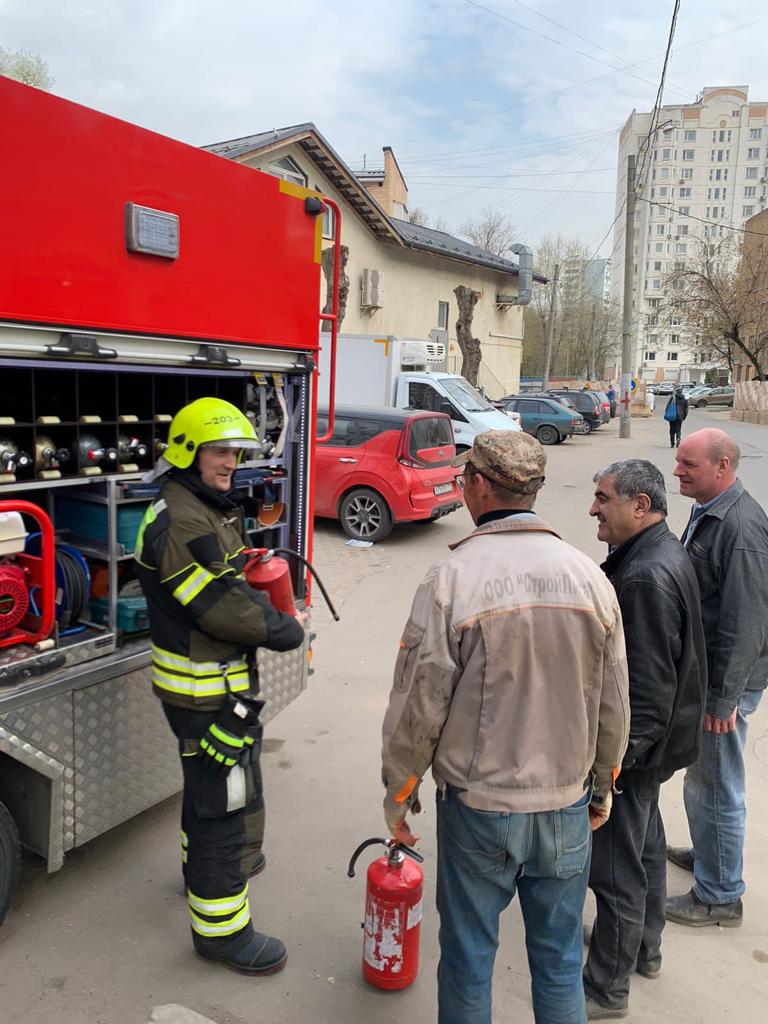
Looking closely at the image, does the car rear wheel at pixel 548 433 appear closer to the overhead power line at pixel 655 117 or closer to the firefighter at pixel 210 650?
the overhead power line at pixel 655 117

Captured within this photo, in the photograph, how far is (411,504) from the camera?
32.5ft

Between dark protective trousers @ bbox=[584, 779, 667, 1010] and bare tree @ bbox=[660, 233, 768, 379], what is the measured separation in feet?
145

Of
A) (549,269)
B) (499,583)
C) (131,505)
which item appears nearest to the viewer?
(499,583)

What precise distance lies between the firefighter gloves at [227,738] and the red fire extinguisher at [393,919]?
0.56 m

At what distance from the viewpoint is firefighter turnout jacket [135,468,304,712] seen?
8.75ft

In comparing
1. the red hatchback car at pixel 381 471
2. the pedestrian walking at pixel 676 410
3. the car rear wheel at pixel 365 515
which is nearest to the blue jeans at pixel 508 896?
the red hatchback car at pixel 381 471

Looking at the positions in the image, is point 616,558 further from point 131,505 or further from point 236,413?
point 131,505

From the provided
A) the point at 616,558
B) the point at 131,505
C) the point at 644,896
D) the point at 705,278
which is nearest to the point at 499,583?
the point at 616,558

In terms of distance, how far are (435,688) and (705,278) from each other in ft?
150

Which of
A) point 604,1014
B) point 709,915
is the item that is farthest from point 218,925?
point 709,915

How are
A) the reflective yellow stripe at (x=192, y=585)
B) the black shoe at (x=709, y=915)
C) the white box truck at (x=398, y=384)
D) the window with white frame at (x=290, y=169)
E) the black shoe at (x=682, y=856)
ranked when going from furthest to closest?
the window with white frame at (x=290, y=169), the white box truck at (x=398, y=384), the black shoe at (x=682, y=856), the black shoe at (x=709, y=915), the reflective yellow stripe at (x=192, y=585)

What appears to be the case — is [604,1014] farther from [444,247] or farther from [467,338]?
[444,247]

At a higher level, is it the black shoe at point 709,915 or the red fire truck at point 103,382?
the red fire truck at point 103,382

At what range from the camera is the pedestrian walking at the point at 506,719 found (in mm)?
2039
